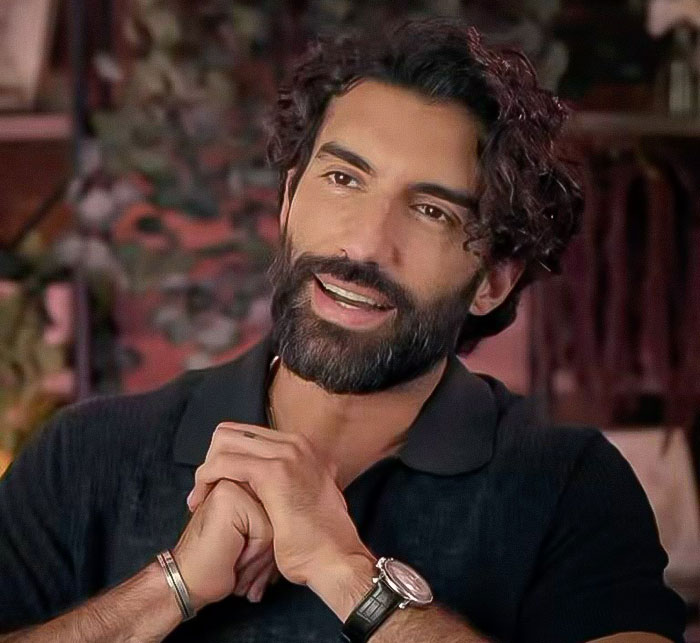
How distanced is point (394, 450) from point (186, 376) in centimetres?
20

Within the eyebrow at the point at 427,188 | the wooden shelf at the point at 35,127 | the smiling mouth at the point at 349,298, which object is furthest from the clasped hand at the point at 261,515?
the wooden shelf at the point at 35,127

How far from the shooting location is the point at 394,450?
1025 millimetres

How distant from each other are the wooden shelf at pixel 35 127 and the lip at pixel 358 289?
897 mm

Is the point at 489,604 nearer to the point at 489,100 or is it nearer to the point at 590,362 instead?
the point at 489,100

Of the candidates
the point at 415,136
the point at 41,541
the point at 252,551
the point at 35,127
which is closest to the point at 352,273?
the point at 415,136

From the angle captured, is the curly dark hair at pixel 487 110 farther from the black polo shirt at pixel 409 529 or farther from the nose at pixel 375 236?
the black polo shirt at pixel 409 529

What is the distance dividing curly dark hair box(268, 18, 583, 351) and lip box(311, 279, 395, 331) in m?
0.10

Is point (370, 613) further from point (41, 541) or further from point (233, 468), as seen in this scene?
point (41, 541)

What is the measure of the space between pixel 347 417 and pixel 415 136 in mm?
228

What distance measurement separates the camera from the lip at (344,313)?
37.4 inches

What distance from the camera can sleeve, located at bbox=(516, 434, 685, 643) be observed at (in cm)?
97

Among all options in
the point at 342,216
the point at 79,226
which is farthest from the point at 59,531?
the point at 79,226

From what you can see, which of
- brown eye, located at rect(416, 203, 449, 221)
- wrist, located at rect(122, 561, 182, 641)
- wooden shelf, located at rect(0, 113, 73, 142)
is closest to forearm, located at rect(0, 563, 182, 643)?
wrist, located at rect(122, 561, 182, 641)

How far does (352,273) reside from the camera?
93cm
